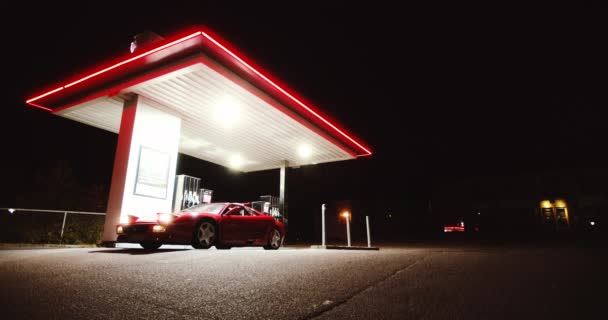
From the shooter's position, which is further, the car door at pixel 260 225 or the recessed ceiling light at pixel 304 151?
the recessed ceiling light at pixel 304 151

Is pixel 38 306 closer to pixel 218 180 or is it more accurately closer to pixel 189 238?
pixel 189 238

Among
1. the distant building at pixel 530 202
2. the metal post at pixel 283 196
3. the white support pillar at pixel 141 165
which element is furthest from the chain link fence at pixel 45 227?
the distant building at pixel 530 202

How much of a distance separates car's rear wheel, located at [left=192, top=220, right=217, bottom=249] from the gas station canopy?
3.77m

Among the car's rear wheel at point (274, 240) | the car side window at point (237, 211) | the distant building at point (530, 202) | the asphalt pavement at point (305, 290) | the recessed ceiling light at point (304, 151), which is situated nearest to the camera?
the asphalt pavement at point (305, 290)

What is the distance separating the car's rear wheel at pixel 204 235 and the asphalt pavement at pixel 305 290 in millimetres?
2719

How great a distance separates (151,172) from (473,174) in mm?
31967

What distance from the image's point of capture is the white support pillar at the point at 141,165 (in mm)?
8453

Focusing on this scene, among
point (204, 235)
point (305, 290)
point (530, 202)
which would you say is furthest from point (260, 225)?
point (530, 202)

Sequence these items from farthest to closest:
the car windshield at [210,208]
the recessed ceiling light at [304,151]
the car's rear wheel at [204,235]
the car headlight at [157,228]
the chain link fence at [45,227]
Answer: the recessed ceiling light at [304,151], the chain link fence at [45,227], the car windshield at [210,208], the car's rear wheel at [204,235], the car headlight at [157,228]

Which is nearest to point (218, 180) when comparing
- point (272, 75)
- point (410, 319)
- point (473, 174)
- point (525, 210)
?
point (272, 75)

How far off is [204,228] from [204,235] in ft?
0.57

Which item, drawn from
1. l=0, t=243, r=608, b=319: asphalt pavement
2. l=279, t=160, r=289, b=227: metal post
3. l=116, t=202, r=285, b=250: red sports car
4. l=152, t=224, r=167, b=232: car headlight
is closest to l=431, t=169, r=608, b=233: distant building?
l=279, t=160, r=289, b=227: metal post

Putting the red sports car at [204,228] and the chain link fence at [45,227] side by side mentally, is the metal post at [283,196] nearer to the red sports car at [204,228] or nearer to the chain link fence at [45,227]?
the red sports car at [204,228]

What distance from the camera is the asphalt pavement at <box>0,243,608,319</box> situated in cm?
242
